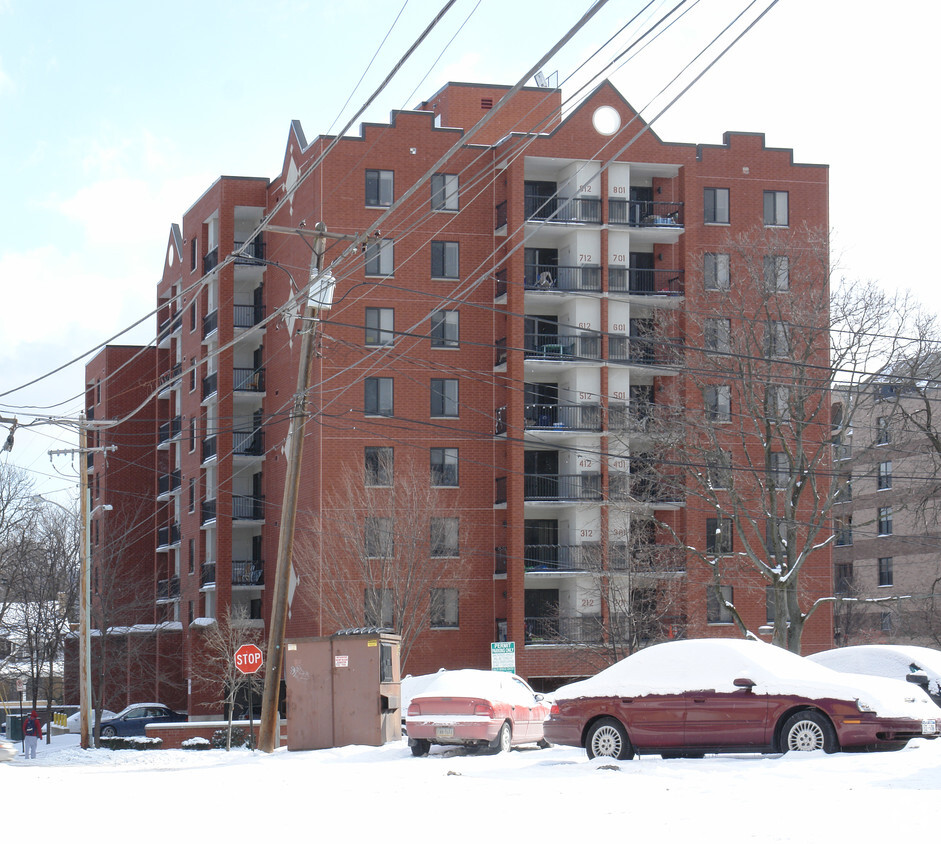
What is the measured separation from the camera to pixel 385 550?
45562 mm

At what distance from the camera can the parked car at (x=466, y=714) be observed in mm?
20984

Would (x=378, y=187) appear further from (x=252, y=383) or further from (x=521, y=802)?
(x=521, y=802)

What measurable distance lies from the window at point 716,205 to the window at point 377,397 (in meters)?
15.9

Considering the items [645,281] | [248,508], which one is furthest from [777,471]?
[248,508]

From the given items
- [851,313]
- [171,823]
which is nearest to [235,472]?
[851,313]

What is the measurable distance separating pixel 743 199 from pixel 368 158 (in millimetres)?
16325

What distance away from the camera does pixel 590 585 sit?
49.7 m

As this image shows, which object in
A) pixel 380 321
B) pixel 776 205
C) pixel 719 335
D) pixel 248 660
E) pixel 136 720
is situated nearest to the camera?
pixel 248 660

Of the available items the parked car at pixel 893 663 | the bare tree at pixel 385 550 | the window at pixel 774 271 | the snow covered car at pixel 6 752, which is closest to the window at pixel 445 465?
the bare tree at pixel 385 550

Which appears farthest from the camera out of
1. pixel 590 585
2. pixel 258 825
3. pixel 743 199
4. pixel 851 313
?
pixel 743 199

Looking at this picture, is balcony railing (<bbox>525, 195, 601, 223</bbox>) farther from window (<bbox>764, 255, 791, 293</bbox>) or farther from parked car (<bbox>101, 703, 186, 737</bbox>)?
parked car (<bbox>101, 703, 186, 737</bbox>)

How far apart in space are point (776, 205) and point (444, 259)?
49.2 ft

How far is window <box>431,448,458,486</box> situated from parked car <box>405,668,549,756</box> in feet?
91.1

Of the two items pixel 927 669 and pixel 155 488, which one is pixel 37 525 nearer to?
pixel 155 488
